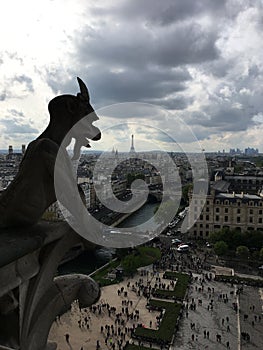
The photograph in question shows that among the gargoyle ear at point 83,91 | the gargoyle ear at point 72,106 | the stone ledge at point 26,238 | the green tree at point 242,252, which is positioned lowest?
the green tree at point 242,252

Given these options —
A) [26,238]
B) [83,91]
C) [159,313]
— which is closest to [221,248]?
[159,313]

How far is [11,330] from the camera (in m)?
3.60

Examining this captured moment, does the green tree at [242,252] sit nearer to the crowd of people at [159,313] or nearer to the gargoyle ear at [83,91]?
the crowd of people at [159,313]

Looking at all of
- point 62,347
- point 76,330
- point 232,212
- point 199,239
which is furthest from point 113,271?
point 232,212

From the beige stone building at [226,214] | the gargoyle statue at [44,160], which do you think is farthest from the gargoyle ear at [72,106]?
the beige stone building at [226,214]

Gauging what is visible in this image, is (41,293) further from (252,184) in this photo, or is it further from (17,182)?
(252,184)

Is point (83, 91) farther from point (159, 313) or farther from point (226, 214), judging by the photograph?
point (226, 214)

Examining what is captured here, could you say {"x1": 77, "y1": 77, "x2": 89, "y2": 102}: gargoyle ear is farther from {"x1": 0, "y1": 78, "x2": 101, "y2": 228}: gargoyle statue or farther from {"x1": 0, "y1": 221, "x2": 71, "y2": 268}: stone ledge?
{"x1": 0, "y1": 221, "x2": 71, "y2": 268}: stone ledge

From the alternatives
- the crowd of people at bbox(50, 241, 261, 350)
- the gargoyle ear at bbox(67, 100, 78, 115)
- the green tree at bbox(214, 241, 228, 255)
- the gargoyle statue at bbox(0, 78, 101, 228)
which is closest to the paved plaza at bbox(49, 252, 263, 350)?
the crowd of people at bbox(50, 241, 261, 350)

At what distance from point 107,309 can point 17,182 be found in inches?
687

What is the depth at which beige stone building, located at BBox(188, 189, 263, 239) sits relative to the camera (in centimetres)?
3500

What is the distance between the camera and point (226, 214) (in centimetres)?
3544

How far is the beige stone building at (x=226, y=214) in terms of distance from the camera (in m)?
35.0

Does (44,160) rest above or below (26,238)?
above
